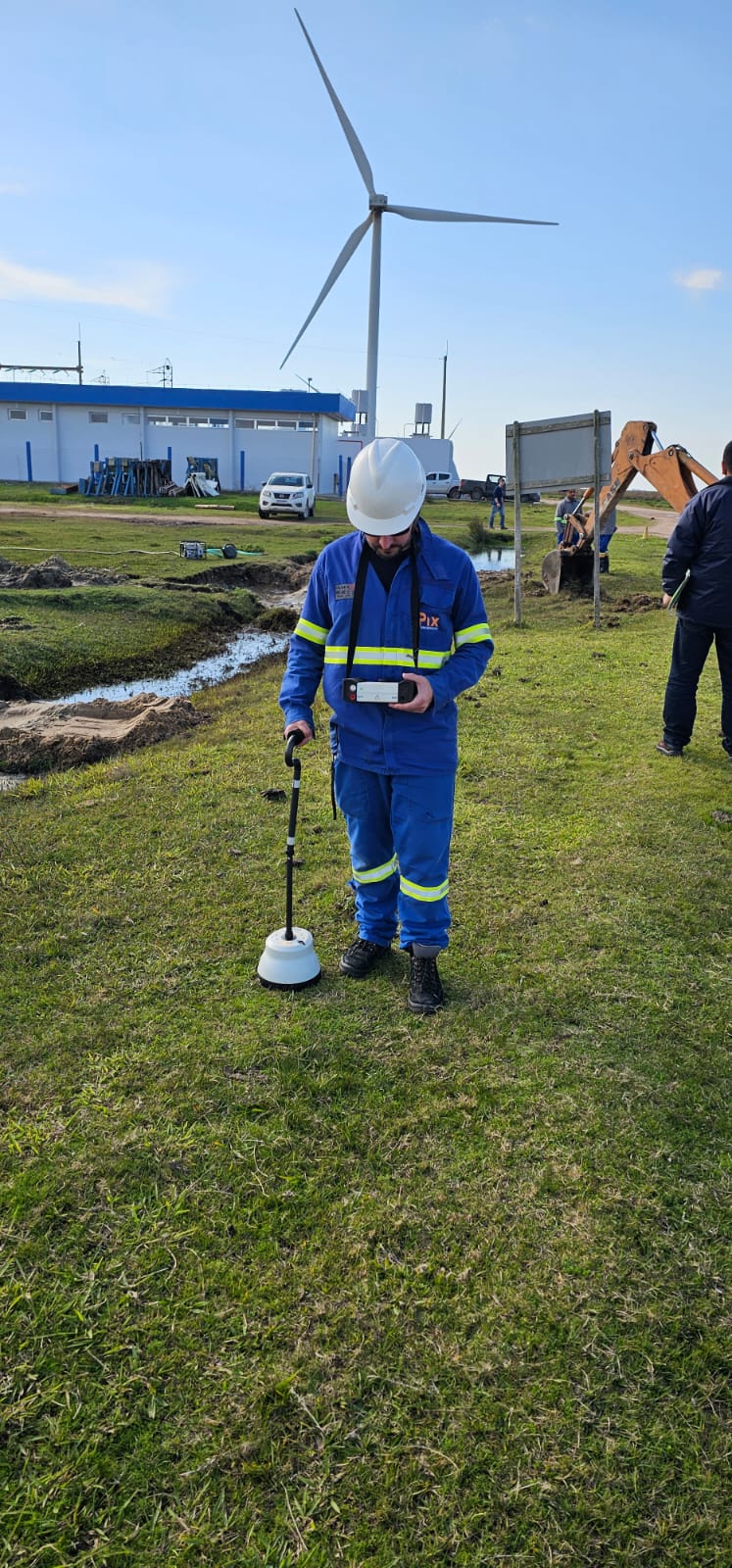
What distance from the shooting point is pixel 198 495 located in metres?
42.8

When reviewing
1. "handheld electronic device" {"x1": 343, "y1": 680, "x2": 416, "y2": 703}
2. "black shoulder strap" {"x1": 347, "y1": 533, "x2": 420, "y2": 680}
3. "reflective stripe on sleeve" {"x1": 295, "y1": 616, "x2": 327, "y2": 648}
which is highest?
"black shoulder strap" {"x1": 347, "y1": 533, "x2": 420, "y2": 680}

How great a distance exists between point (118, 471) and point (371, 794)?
1691 inches

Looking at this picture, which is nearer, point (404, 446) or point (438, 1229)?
point (438, 1229)

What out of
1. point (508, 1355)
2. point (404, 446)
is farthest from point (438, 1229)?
point (404, 446)

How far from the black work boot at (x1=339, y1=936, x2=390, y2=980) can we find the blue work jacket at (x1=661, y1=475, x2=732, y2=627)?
374 cm

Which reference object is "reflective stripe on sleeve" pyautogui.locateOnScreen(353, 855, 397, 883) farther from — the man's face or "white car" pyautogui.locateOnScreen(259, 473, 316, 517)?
"white car" pyautogui.locateOnScreen(259, 473, 316, 517)

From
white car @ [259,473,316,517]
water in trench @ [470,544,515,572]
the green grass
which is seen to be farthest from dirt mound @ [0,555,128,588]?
white car @ [259,473,316,517]

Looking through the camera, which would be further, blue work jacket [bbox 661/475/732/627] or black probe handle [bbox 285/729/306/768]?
blue work jacket [bbox 661/475/732/627]

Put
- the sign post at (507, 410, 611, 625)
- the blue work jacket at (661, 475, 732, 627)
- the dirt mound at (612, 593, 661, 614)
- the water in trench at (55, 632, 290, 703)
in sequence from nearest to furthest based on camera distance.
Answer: the blue work jacket at (661, 475, 732, 627)
the water in trench at (55, 632, 290, 703)
the sign post at (507, 410, 611, 625)
the dirt mound at (612, 593, 661, 614)

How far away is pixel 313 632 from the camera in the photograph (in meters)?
3.94

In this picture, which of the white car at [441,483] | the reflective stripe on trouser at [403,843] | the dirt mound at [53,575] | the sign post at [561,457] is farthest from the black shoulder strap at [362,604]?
the white car at [441,483]

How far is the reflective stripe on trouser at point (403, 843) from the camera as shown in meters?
3.78

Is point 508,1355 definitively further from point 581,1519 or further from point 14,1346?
point 14,1346

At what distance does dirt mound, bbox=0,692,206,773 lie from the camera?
7727 millimetres
